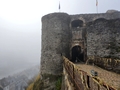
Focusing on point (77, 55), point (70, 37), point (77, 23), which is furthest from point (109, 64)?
point (77, 23)

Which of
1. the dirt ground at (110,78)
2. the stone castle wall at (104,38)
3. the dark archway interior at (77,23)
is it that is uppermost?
the dark archway interior at (77,23)

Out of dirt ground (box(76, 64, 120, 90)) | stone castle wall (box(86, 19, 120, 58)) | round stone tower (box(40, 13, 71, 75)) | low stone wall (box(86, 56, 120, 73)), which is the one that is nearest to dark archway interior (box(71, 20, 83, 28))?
round stone tower (box(40, 13, 71, 75))

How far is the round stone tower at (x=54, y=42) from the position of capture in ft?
46.3

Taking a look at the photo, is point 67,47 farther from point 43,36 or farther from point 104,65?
point 104,65

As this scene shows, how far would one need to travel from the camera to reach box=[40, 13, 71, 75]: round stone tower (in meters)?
14.1

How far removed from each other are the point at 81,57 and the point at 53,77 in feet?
12.7

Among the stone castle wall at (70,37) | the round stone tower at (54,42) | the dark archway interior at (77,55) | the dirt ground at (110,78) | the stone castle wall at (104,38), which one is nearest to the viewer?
the dirt ground at (110,78)

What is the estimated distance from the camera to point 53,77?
545 inches

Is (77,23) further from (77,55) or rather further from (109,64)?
(109,64)

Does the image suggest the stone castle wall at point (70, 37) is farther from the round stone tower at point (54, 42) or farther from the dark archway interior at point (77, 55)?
the dark archway interior at point (77, 55)

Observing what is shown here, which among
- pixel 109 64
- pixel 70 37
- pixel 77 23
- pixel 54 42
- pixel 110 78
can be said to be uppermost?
pixel 77 23

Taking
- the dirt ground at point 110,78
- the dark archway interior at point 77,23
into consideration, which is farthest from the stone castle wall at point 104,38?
the dirt ground at point 110,78

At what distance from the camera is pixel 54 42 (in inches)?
566

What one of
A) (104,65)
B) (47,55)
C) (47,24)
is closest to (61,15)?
(47,24)
